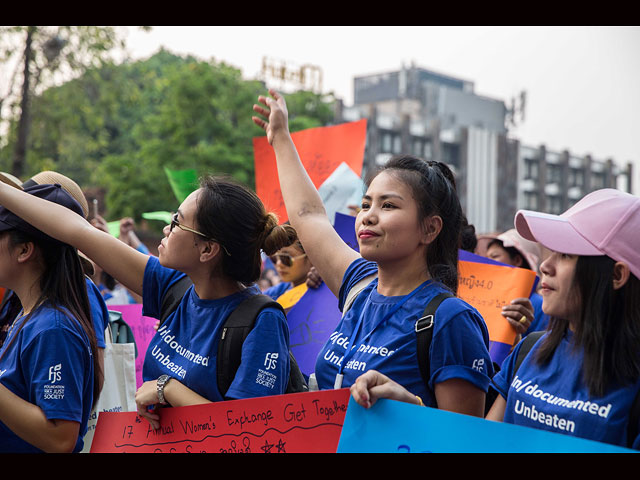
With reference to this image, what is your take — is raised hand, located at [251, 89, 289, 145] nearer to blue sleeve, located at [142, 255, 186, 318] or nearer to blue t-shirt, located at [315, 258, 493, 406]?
blue sleeve, located at [142, 255, 186, 318]

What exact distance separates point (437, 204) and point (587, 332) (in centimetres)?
70

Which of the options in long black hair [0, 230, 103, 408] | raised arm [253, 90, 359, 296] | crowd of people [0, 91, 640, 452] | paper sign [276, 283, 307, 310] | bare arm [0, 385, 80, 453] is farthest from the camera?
paper sign [276, 283, 307, 310]

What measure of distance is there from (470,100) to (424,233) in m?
65.7

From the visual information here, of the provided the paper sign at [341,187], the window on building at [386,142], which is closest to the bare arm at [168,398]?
the paper sign at [341,187]

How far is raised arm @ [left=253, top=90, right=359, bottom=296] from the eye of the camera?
9.53 ft

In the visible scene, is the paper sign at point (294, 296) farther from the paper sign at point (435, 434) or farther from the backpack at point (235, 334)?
the paper sign at point (435, 434)

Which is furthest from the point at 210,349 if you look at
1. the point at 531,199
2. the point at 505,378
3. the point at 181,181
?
the point at 531,199

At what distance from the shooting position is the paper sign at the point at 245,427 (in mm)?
2162

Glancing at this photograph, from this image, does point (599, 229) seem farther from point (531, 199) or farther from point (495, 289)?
point (531, 199)

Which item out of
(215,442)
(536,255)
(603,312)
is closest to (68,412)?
(215,442)

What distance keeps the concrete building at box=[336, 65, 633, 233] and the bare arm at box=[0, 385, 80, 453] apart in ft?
166

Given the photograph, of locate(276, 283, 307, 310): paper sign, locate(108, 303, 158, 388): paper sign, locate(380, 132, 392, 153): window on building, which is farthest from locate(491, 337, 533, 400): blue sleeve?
locate(380, 132, 392, 153): window on building

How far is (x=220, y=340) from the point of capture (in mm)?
2623
